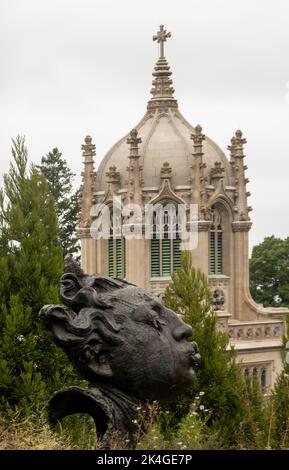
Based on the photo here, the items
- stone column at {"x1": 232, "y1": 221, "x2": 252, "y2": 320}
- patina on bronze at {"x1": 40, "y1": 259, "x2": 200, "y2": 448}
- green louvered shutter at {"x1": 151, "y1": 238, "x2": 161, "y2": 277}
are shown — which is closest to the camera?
patina on bronze at {"x1": 40, "y1": 259, "x2": 200, "y2": 448}

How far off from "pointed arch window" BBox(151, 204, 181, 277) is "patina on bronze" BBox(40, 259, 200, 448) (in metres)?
45.4

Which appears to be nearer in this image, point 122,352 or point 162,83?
point 122,352

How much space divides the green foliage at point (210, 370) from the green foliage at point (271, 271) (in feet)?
131

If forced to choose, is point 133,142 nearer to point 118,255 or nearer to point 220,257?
point 118,255

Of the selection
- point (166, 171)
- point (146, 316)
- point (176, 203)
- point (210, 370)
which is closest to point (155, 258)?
point (176, 203)

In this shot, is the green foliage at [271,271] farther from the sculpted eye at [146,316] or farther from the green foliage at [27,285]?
the sculpted eye at [146,316]

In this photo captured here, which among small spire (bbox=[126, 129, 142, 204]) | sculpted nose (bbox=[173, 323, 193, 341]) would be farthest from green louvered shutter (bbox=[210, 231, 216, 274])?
sculpted nose (bbox=[173, 323, 193, 341])

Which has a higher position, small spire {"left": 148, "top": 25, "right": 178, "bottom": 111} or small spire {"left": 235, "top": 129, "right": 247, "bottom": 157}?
small spire {"left": 148, "top": 25, "right": 178, "bottom": 111}

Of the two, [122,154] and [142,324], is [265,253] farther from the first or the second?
[142,324]

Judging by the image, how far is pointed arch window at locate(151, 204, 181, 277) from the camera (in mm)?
55531

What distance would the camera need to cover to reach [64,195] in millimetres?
60000

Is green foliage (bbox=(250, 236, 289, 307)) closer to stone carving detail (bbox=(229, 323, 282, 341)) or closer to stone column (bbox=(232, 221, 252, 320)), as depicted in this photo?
stone column (bbox=(232, 221, 252, 320))

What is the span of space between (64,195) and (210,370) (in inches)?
1508

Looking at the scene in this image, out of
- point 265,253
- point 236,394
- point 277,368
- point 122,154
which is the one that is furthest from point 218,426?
point 265,253
